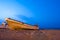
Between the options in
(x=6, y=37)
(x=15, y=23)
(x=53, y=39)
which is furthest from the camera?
(x=15, y=23)

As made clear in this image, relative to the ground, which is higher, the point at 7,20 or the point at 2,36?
the point at 7,20

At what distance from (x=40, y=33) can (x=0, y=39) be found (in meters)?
0.43

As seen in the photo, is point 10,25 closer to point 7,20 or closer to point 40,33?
point 7,20

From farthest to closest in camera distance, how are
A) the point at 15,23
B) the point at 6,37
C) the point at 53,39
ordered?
the point at 15,23, the point at 6,37, the point at 53,39

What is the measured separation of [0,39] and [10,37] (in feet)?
0.39

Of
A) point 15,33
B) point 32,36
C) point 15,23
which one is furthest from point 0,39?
point 15,23

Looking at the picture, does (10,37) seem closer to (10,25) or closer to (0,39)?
(0,39)

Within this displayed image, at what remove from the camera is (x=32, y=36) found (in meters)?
1.24

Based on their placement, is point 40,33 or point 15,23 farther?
point 15,23

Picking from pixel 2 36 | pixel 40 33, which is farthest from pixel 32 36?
pixel 2 36

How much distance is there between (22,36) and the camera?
123 centimetres

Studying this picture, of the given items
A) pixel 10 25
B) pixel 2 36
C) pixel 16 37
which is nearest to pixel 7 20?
pixel 10 25

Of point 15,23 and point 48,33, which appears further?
point 15,23

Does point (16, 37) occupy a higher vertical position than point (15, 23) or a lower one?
lower
